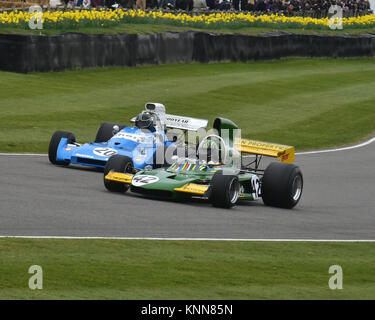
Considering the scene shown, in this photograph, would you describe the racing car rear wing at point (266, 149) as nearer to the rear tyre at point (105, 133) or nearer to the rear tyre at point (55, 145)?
the rear tyre at point (55, 145)

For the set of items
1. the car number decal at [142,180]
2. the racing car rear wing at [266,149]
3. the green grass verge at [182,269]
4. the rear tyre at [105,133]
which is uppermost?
the racing car rear wing at [266,149]

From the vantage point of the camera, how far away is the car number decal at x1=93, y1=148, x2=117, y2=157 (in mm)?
17500

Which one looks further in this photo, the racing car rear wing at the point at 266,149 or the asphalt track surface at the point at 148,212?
the racing car rear wing at the point at 266,149

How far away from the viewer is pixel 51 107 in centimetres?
2462

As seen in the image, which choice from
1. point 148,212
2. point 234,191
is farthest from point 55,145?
point 148,212

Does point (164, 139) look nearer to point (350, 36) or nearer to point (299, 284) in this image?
point (299, 284)

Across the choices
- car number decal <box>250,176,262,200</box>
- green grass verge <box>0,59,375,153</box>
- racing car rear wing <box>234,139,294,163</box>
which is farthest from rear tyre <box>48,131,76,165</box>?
car number decal <box>250,176,262,200</box>

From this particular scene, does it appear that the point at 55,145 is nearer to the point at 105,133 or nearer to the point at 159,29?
the point at 105,133

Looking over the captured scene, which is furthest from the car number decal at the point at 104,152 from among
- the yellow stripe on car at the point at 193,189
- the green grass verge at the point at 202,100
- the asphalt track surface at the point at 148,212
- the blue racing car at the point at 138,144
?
the yellow stripe on car at the point at 193,189

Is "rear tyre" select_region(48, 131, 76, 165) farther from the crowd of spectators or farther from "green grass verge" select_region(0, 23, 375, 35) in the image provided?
the crowd of spectators

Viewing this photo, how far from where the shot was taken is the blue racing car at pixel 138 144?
56.7ft

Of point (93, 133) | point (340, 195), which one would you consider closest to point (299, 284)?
point (340, 195)

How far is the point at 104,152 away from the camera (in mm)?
17547

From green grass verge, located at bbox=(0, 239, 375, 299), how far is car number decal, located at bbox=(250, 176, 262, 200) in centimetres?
340
